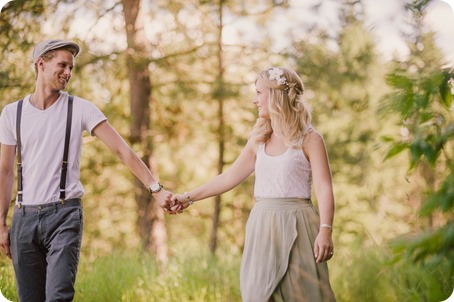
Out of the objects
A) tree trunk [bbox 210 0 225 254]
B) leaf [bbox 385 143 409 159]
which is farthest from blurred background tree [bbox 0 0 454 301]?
leaf [bbox 385 143 409 159]

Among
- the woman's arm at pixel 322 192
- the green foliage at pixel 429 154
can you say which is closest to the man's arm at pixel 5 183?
the woman's arm at pixel 322 192

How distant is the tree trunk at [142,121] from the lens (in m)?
6.10

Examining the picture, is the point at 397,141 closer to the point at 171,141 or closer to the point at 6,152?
the point at 6,152

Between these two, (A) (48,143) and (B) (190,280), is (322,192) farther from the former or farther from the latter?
(B) (190,280)

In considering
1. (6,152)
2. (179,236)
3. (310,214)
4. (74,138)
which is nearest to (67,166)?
(74,138)

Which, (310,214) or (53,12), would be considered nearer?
(310,214)

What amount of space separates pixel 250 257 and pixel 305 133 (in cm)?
52

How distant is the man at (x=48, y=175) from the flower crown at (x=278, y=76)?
2.13 feet

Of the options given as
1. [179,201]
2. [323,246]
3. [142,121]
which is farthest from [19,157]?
[142,121]

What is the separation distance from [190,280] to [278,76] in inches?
67.6

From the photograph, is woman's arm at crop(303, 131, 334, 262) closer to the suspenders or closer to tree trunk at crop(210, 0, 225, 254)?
the suspenders

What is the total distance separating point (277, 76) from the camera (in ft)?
8.46

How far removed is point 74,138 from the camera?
2.53 meters

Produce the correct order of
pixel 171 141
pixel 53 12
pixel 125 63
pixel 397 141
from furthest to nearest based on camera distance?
pixel 171 141
pixel 125 63
pixel 53 12
pixel 397 141
